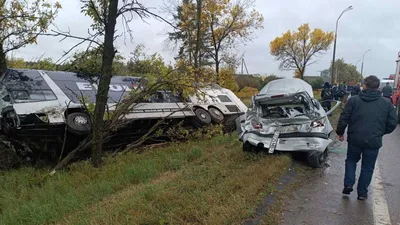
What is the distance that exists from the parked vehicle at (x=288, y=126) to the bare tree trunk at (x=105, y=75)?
3.04m

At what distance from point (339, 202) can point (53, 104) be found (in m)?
6.12

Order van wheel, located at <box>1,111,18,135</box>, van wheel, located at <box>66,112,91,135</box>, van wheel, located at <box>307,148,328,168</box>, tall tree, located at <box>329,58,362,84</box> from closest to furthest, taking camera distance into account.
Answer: van wheel, located at <box>307,148,328,168</box> → van wheel, located at <box>1,111,18,135</box> → van wheel, located at <box>66,112,91,135</box> → tall tree, located at <box>329,58,362,84</box>

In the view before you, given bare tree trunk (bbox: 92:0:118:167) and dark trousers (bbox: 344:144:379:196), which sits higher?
bare tree trunk (bbox: 92:0:118:167)

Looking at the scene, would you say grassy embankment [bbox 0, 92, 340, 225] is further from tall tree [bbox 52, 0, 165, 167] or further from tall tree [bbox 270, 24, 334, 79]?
tall tree [bbox 270, 24, 334, 79]

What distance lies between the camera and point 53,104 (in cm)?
698

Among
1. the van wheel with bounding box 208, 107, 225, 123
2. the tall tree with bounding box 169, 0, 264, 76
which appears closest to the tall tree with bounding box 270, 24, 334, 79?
the tall tree with bounding box 169, 0, 264, 76

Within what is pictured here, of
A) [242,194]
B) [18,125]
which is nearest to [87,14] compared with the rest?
[18,125]

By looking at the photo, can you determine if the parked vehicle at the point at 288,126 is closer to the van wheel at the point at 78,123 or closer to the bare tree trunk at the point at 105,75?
the bare tree trunk at the point at 105,75

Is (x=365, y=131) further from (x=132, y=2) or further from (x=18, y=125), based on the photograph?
(x=18, y=125)

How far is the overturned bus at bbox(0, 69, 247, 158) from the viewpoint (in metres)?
6.60

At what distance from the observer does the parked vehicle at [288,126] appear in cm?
564

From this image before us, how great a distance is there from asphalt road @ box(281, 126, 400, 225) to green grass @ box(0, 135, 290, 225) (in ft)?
1.66

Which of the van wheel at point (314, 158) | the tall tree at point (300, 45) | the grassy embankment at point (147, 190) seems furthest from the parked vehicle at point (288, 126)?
the tall tree at point (300, 45)

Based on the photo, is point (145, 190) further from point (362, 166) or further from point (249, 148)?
point (362, 166)
